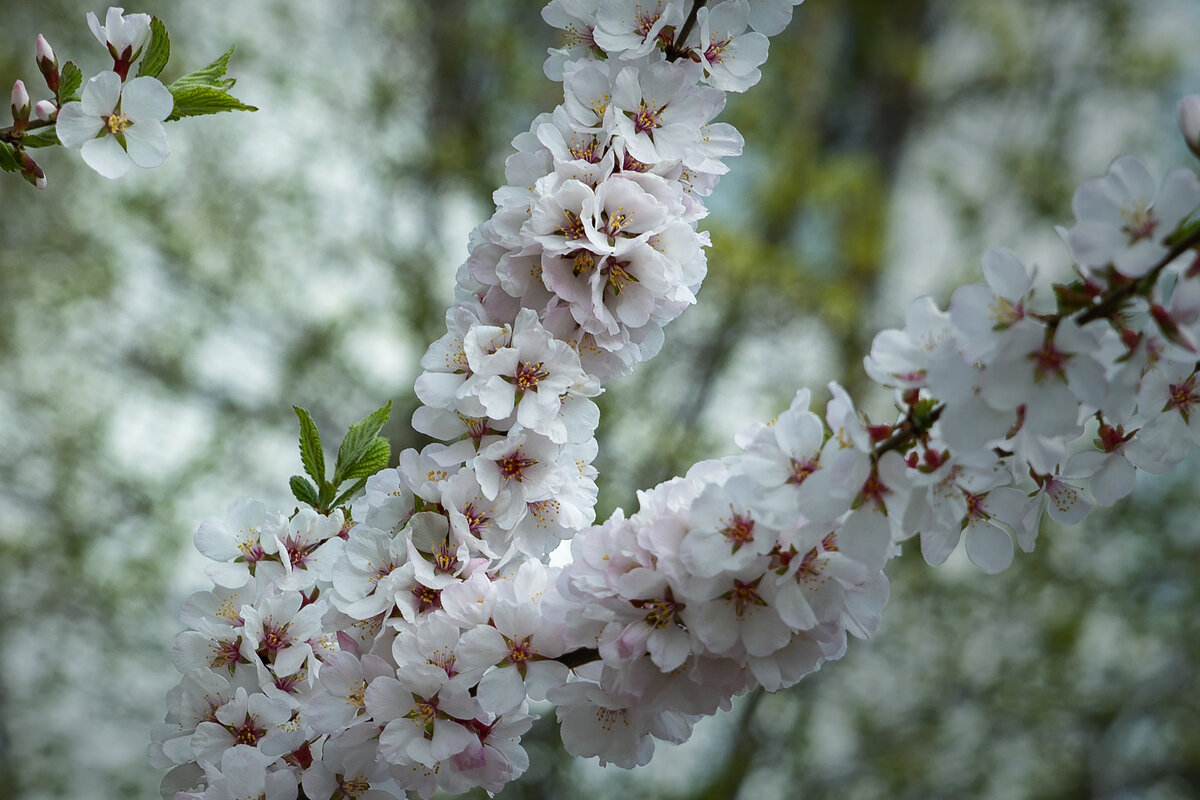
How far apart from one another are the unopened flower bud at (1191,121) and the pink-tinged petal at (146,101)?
2.29 ft

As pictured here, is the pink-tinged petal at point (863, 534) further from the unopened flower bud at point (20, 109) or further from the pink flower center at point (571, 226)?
the unopened flower bud at point (20, 109)

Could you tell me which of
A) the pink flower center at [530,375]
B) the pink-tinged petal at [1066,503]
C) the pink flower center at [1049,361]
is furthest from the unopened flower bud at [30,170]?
the pink-tinged petal at [1066,503]

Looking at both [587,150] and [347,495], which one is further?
[347,495]

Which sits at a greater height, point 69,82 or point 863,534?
point 69,82

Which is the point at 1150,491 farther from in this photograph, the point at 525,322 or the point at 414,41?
the point at 525,322

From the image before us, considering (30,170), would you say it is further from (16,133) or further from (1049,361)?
(1049,361)

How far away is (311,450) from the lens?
95 centimetres

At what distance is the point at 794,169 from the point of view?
3.88 m

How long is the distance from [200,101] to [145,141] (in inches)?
2.1

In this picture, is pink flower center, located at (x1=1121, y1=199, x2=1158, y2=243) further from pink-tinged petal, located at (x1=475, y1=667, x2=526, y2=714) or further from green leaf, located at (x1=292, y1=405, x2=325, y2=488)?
green leaf, located at (x1=292, y1=405, x2=325, y2=488)

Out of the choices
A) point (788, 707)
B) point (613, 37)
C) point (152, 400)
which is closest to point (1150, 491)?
point (788, 707)

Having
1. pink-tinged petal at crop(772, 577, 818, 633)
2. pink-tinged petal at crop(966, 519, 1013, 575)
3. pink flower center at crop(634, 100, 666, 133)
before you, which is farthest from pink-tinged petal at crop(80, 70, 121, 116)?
pink-tinged petal at crop(966, 519, 1013, 575)

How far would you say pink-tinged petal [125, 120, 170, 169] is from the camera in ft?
2.76

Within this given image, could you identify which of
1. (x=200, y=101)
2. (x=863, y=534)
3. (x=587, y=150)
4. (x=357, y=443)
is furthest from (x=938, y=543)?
(x=200, y=101)
